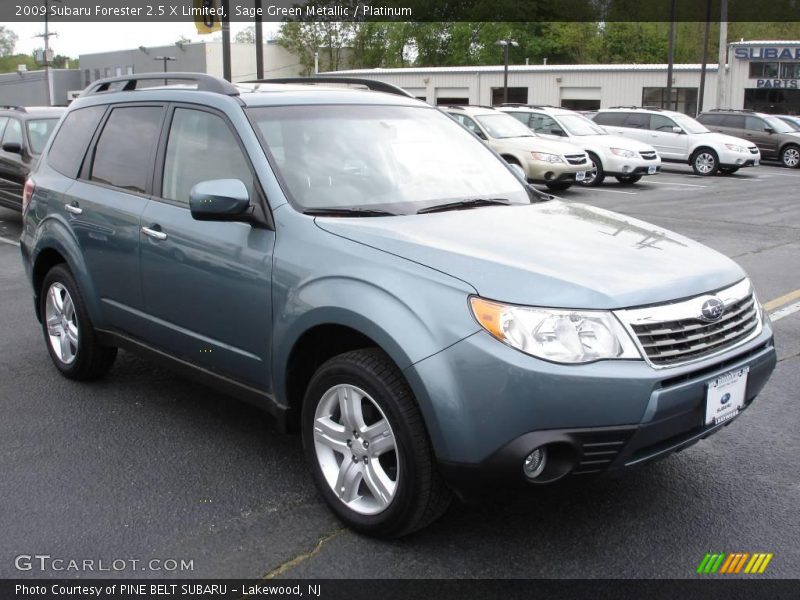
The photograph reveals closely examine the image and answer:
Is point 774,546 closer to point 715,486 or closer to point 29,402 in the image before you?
point 715,486

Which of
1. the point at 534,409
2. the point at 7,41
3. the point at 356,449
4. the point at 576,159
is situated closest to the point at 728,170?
the point at 576,159

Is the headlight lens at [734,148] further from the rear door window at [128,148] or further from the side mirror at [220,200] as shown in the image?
the side mirror at [220,200]

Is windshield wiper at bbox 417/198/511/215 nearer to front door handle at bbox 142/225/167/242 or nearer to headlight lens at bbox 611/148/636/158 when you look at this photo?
front door handle at bbox 142/225/167/242

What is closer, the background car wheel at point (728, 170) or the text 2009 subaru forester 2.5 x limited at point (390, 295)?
the text 2009 subaru forester 2.5 x limited at point (390, 295)

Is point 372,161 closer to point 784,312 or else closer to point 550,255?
point 550,255

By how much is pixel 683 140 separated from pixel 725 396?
21.7 m

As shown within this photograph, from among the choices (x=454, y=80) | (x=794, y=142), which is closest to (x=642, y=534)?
(x=794, y=142)

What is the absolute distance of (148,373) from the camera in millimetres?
5445

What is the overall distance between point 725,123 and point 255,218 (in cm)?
2631

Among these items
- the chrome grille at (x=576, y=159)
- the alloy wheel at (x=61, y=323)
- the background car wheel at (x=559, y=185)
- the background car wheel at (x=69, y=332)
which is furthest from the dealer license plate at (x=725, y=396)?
the chrome grille at (x=576, y=159)

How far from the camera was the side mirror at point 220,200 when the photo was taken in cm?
356

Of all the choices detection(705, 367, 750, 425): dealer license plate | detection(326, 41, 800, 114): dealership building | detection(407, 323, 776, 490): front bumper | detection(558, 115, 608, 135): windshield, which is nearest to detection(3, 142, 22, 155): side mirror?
detection(407, 323, 776, 490): front bumper

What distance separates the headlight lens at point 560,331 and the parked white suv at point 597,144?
51.1 feet

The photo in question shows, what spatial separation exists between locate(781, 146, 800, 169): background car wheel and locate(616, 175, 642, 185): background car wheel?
8.76 m
